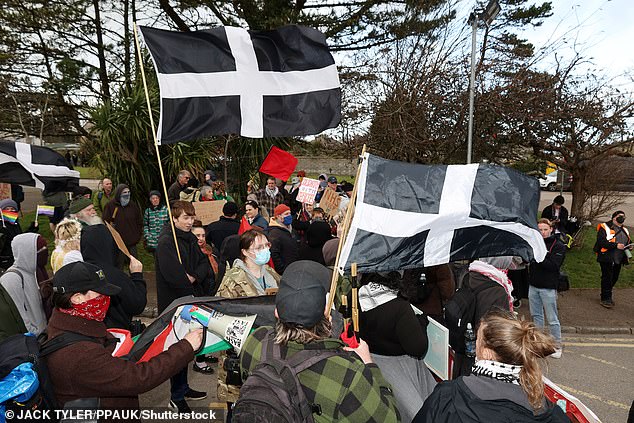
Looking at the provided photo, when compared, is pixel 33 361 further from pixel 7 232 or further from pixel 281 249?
pixel 7 232

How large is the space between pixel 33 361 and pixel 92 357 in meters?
0.25

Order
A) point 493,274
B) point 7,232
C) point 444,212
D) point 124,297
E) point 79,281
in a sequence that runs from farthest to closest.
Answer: point 7,232, point 493,274, point 124,297, point 444,212, point 79,281

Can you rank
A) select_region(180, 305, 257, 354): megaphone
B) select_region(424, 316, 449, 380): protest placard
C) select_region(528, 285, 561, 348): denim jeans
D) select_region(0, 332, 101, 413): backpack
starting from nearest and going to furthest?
select_region(0, 332, 101, 413): backpack
select_region(180, 305, 257, 354): megaphone
select_region(424, 316, 449, 380): protest placard
select_region(528, 285, 561, 348): denim jeans

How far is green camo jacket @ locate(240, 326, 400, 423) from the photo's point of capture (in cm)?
192

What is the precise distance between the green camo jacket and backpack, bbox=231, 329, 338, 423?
0.03m

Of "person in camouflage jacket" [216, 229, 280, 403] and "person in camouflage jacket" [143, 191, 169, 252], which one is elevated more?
"person in camouflage jacket" [216, 229, 280, 403]

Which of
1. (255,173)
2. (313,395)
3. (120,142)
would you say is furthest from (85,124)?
(313,395)

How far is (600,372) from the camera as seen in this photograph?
577 cm

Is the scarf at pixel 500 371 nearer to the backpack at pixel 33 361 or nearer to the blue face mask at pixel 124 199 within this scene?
the backpack at pixel 33 361

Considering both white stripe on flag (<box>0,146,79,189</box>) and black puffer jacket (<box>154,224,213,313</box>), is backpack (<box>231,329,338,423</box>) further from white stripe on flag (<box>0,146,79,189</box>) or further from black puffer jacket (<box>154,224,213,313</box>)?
white stripe on flag (<box>0,146,79,189</box>)

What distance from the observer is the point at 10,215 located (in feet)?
22.9

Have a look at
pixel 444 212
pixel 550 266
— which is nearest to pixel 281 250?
pixel 444 212

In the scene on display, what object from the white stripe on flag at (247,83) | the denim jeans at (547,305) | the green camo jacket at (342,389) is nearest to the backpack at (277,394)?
the green camo jacket at (342,389)

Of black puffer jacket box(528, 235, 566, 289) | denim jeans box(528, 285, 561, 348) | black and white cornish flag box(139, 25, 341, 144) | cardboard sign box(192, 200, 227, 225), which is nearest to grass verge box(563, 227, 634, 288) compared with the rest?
denim jeans box(528, 285, 561, 348)
